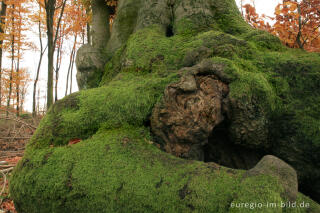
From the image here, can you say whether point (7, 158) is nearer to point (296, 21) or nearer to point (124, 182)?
point (124, 182)

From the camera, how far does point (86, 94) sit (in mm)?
2965

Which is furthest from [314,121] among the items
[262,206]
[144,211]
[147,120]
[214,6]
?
[214,6]

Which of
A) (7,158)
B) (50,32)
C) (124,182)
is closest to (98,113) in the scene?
(124,182)

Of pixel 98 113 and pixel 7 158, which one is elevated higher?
pixel 98 113

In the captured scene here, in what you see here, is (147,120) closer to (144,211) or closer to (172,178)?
(172,178)

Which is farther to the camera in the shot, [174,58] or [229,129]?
[174,58]

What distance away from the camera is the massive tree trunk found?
1863 mm

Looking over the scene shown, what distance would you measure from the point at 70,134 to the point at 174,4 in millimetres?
3527

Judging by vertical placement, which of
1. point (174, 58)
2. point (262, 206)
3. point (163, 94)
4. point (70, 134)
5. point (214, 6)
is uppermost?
point (214, 6)

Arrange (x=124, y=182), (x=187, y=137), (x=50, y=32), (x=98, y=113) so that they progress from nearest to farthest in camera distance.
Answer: (x=124, y=182), (x=187, y=137), (x=98, y=113), (x=50, y=32)

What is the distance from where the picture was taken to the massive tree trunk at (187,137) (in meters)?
1.86

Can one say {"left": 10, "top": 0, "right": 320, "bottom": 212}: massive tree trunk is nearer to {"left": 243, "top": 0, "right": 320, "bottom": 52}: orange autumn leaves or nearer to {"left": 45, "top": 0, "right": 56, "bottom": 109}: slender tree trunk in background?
{"left": 243, "top": 0, "right": 320, "bottom": 52}: orange autumn leaves

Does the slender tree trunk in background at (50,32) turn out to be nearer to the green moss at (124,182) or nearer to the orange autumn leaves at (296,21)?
the green moss at (124,182)

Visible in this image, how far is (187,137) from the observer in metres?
2.39
